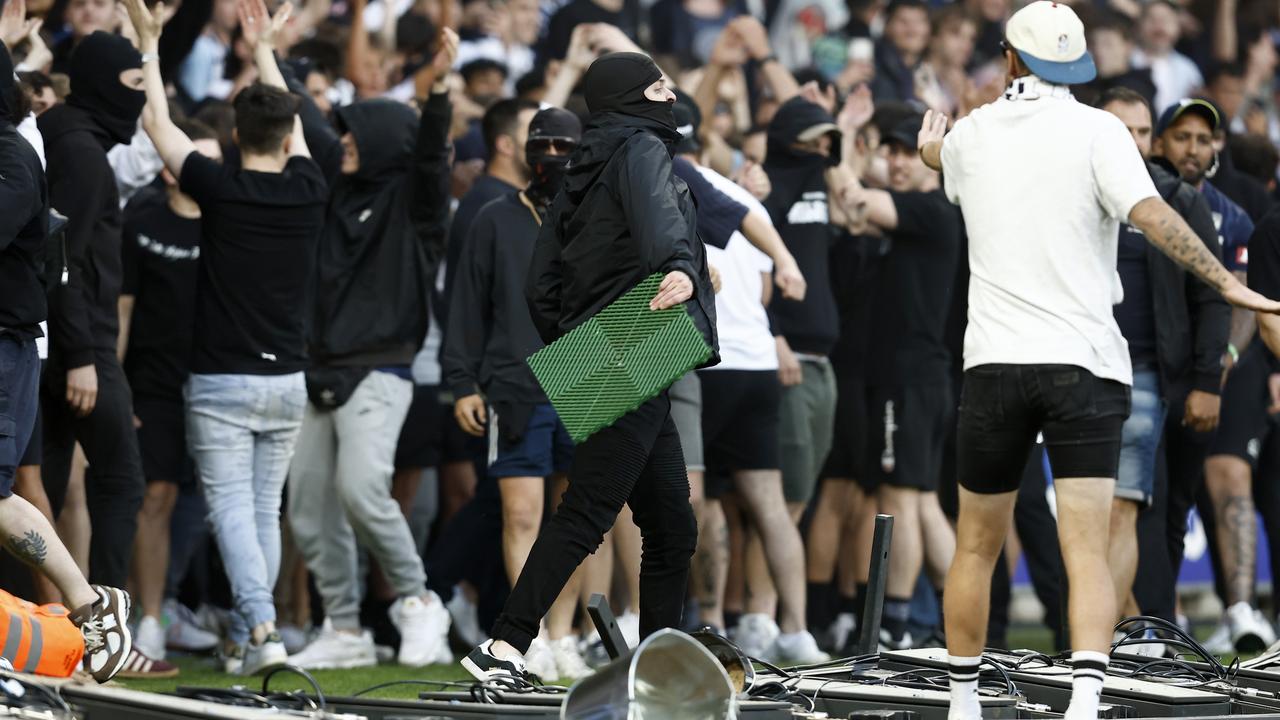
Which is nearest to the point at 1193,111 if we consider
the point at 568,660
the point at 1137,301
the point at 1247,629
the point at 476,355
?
the point at 1137,301

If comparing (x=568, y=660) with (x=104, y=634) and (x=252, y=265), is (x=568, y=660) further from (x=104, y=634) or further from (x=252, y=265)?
(x=104, y=634)

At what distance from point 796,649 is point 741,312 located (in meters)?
1.65

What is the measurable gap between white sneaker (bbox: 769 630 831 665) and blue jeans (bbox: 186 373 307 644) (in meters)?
2.46

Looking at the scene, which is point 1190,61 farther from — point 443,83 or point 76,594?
point 76,594

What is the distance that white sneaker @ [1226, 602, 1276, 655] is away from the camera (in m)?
9.91

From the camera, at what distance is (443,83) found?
8.67 metres

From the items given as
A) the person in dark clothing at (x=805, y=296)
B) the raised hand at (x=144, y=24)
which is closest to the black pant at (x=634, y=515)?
the raised hand at (x=144, y=24)

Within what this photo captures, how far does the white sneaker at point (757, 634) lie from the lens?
9461 millimetres

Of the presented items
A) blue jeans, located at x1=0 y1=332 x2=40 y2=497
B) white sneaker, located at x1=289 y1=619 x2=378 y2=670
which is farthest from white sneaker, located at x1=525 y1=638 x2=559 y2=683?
blue jeans, located at x1=0 y1=332 x2=40 y2=497

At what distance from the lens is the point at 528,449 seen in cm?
837

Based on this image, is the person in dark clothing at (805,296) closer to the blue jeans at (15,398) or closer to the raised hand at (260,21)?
the raised hand at (260,21)

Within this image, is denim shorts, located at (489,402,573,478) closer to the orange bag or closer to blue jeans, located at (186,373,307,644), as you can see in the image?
blue jeans, located at (186,373,307,644)

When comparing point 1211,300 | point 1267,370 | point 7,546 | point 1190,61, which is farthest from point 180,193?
point 1190,61

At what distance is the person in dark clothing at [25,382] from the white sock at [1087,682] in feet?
10.5
